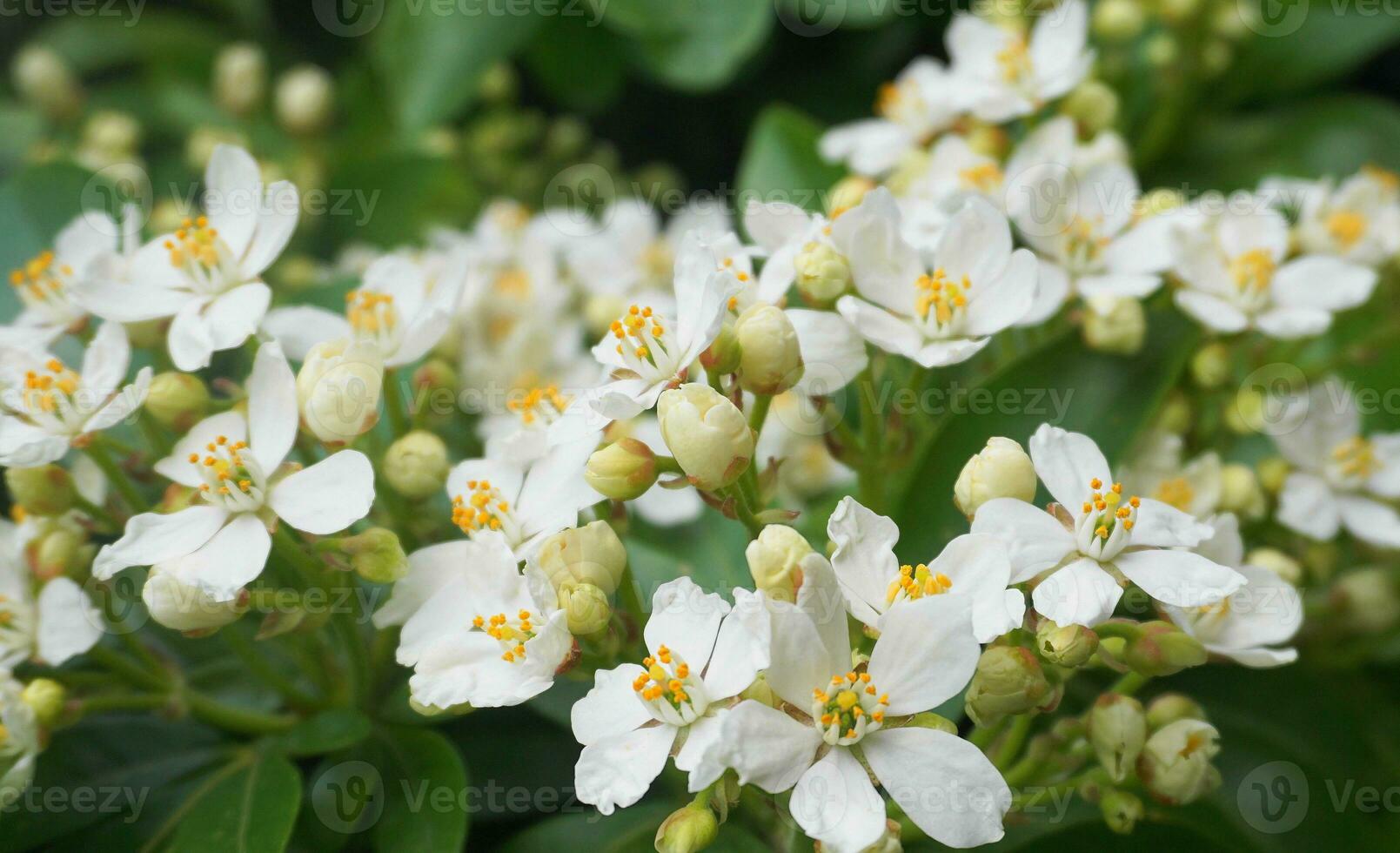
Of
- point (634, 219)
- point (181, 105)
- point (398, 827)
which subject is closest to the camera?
point (398, 827)

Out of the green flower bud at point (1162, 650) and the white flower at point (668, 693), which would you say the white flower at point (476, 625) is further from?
the green flower bud at point (1162, 650)

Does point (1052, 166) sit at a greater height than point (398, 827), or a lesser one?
greater

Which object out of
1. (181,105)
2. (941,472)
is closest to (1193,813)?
(941,472)

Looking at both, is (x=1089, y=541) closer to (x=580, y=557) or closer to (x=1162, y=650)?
(x=1162, y=650)

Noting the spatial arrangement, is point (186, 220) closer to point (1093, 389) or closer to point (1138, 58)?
point (1093, 389)

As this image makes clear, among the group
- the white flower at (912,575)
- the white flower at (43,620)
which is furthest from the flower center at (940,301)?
the white flower at (43,620)

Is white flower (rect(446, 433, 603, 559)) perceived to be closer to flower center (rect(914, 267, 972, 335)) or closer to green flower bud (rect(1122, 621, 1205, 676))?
flower center (rect(914, 267, 972, 335))

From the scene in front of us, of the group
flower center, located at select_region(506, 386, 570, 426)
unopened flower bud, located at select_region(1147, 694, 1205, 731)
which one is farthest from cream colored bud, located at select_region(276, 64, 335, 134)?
unopened flower bud, located at select_region(1147, 694, 1205, 731)
